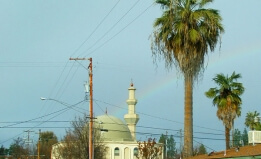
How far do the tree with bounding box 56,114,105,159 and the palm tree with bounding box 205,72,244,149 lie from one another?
75.5 ft

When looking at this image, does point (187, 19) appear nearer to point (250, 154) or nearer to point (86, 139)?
point (250, 154)

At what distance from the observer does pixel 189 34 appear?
3369cm

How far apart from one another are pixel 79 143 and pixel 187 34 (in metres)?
38.5

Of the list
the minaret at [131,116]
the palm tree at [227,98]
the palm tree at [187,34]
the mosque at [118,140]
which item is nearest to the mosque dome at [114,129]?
the mosque at [118,140]

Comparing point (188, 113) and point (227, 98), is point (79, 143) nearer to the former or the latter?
point (227, 98)

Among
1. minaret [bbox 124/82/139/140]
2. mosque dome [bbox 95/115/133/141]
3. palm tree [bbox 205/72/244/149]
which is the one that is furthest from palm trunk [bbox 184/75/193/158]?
minaret [bbox 124/82/139/140]

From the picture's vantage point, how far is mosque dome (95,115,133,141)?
96000 mm

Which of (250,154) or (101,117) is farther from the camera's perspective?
(101,117)

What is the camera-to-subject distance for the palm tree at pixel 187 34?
33.5 meters

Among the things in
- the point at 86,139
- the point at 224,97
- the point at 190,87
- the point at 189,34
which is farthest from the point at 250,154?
the point at 86,139

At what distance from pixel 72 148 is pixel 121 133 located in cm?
3149

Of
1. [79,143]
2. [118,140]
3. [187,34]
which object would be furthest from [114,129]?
[187,34]

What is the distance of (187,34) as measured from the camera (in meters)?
33.6

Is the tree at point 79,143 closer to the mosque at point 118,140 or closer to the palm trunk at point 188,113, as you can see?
the mosque at point 118,140
